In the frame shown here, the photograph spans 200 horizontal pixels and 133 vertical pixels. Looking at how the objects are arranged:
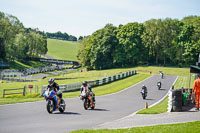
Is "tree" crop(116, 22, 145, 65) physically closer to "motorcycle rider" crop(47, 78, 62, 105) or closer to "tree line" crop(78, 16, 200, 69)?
"tree line" crop(78, 16, 200, 69)

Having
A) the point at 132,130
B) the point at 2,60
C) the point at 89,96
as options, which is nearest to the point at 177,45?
the point at 2,60

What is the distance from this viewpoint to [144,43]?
85.8 metres

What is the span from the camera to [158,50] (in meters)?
88.1

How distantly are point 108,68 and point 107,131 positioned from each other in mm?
78139

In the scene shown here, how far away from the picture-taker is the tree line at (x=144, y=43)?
268ft

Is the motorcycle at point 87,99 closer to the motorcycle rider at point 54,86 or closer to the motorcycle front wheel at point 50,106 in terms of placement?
the motorcycle rider at point 54,86

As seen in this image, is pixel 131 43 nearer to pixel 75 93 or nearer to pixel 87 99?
pixel 75 93

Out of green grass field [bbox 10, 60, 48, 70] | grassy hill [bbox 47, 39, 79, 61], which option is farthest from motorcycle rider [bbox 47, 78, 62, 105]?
grassy hill [bbox 47, 39, 79, 61]

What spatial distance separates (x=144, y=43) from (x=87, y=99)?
7102 cm

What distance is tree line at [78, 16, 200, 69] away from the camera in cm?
8175

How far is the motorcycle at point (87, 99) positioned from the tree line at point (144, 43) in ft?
217

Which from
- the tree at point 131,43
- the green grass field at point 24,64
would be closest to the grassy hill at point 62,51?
the green grass field at point 24,64

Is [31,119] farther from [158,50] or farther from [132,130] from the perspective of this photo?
[158,50]

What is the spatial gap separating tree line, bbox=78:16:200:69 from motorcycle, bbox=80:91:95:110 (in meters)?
66.1
